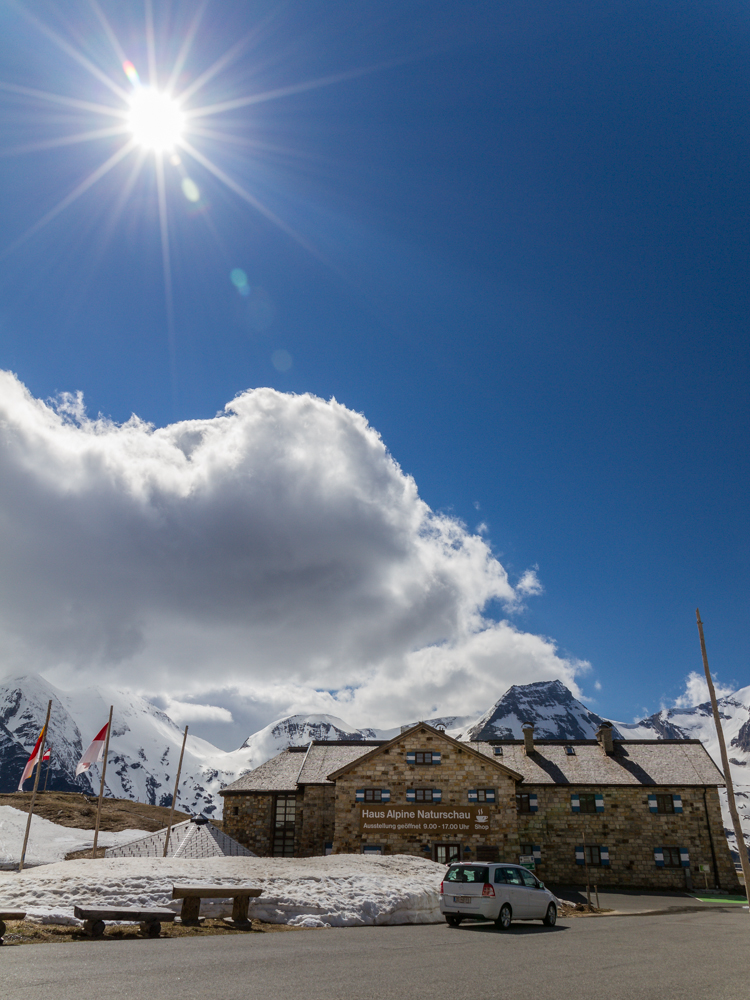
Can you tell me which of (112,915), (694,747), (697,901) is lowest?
(697,901)

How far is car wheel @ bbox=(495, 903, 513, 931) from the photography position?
15914 millimetres

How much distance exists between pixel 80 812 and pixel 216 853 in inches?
1682

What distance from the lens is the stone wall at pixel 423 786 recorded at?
125ft

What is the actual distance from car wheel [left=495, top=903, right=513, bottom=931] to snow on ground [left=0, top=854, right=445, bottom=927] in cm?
262

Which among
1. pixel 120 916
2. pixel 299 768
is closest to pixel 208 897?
pixel 120 916

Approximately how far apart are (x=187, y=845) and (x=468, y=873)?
2264cm

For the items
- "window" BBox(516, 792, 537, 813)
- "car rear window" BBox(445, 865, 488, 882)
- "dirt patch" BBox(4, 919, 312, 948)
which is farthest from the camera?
"window" BBox(516, 792, 537, 813)

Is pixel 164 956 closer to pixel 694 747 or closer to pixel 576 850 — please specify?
pixel 576 850

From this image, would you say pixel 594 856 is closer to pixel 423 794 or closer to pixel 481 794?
pixel 481 794

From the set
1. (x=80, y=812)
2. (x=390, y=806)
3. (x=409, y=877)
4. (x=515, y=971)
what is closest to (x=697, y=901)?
(x=390, y=806)

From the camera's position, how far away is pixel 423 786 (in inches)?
1565

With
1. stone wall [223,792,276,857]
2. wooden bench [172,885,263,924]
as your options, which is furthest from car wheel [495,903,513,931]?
stone wall [223,792,276,857]

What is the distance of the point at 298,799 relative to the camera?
42344 mm

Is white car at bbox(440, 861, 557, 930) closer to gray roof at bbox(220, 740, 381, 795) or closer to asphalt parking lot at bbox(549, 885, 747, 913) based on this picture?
asphalt parking lot at bbox(549, 885, 747, 913)
